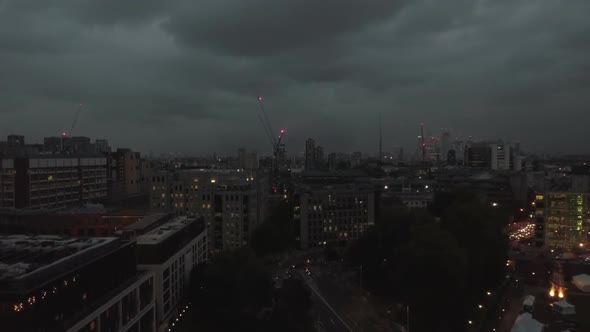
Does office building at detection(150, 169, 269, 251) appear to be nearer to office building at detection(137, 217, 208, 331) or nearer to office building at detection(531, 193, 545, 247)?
office building at detection(137, 217, 208, 331)

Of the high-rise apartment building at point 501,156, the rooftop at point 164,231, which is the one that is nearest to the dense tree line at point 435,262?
the rooftop at point 164,231

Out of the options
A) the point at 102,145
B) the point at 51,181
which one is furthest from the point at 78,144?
the point at 51,181

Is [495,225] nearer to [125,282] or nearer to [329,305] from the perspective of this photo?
[329,305]

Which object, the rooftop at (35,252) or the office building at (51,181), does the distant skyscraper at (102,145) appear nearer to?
the office building at (51,181)

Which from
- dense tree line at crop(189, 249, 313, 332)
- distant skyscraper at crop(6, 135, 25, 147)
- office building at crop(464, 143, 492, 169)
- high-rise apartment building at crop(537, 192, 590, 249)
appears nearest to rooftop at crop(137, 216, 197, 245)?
dense tree line at crop(189, 249, 313, 332)

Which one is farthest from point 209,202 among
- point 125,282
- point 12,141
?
point 12,141
